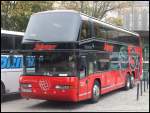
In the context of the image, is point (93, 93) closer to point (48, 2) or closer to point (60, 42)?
point (60, 42)

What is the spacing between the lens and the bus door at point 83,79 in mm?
15125

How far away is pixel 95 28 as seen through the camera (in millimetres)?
16953

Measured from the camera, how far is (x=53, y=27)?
601 inches

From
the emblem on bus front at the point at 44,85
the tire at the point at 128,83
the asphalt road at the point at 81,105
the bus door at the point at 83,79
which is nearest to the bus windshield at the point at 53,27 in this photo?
the bus door at the point at 83,79

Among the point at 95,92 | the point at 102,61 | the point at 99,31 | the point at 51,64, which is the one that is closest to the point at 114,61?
the point at 102,61

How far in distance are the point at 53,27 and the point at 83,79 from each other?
220 centimetres

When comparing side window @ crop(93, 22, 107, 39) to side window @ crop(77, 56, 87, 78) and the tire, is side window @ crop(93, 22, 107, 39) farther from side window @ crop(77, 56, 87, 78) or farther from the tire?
the tire

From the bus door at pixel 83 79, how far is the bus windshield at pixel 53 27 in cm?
104

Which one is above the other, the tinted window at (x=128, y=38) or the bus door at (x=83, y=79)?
the tinted window at (x=128, y=38)

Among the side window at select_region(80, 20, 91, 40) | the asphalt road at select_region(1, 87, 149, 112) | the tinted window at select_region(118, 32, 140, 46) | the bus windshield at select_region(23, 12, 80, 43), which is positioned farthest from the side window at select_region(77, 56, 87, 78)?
the tinted window at select_region(118, 32, 140, 46)

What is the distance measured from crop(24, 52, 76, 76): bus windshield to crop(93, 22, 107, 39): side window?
8.06 feet

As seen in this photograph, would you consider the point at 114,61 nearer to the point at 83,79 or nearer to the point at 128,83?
the point at 128,83

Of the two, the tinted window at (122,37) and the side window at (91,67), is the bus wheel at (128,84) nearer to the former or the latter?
the tinted window at (122,37)

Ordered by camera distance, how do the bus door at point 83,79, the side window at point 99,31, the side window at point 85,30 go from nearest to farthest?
1. the bus door at point 83,79
2. the side window at point 85,30
3. the side window at point 99,31
